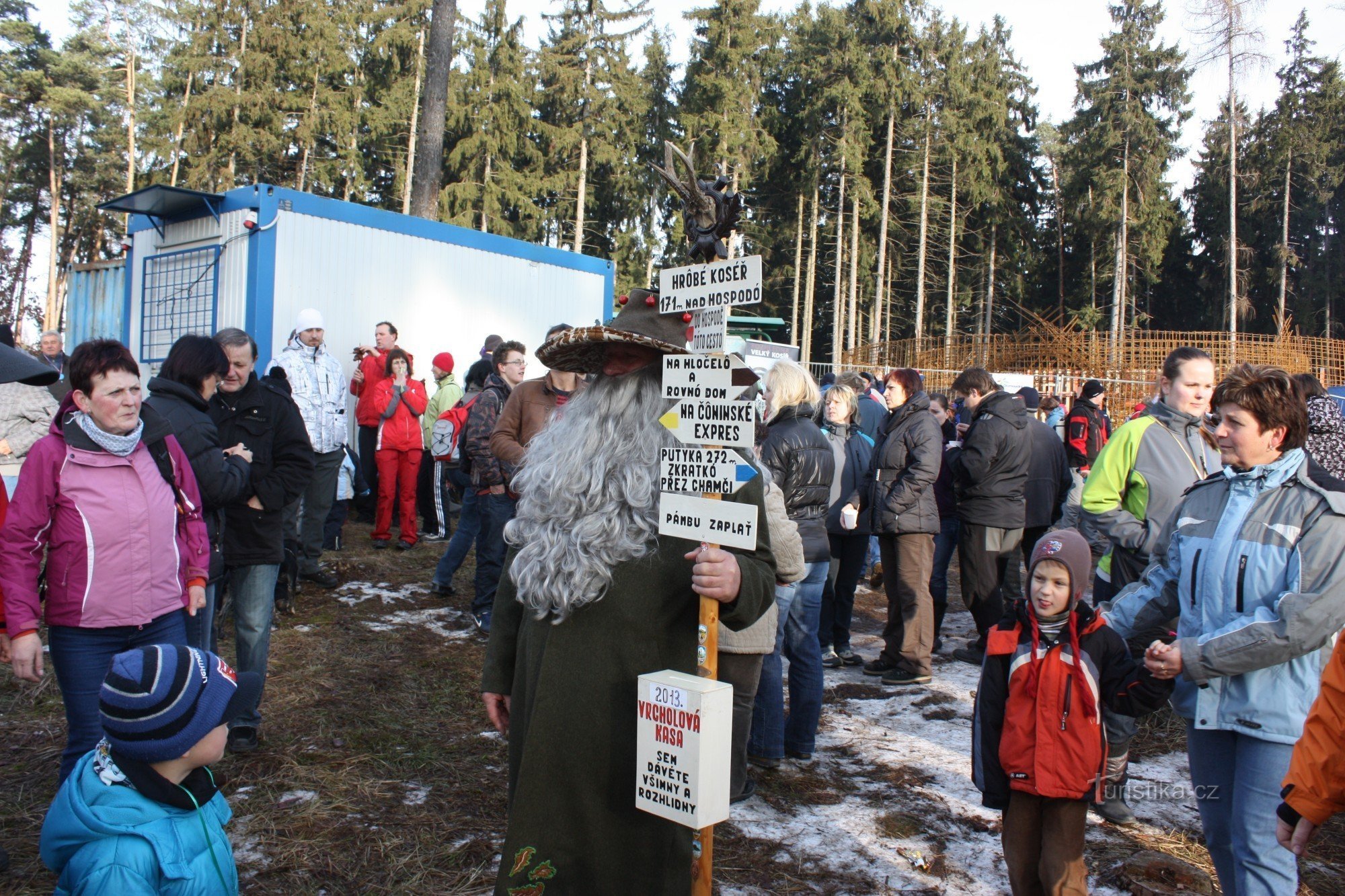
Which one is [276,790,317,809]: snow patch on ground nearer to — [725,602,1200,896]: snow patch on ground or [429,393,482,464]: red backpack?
[725,602,1200,896]: snow patch on ground

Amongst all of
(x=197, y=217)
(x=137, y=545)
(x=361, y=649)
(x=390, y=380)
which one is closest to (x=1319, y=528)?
(x=137, y=545)

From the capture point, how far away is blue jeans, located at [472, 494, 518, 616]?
6.25 metres

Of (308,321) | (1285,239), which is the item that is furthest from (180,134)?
(1285,239)

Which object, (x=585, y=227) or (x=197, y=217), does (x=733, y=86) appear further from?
(x=197, y=217)

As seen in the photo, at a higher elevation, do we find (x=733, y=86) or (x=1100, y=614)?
(x=733, y=86)

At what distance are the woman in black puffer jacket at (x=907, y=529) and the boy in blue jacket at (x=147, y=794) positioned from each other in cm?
450

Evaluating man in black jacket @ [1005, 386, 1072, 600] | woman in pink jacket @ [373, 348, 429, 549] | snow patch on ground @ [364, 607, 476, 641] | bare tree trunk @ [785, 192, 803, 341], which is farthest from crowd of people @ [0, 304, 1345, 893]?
bare tree trunk @ [785, 192, 803, 341]

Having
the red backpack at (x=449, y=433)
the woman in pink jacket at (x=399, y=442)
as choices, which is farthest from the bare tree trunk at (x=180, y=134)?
the red backpack at (x=449, y=433)

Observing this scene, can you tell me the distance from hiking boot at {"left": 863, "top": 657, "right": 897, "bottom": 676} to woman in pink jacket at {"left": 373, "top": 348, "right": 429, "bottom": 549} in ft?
16.0

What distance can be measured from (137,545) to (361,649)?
2.93 meters

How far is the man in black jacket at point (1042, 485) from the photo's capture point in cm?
661

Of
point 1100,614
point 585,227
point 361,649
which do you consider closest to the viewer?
point 1100,614

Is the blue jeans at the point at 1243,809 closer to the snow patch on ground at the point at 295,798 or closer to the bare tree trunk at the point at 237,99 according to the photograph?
the snow patch on ground at the point at 295,798

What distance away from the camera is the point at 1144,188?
41594mm
